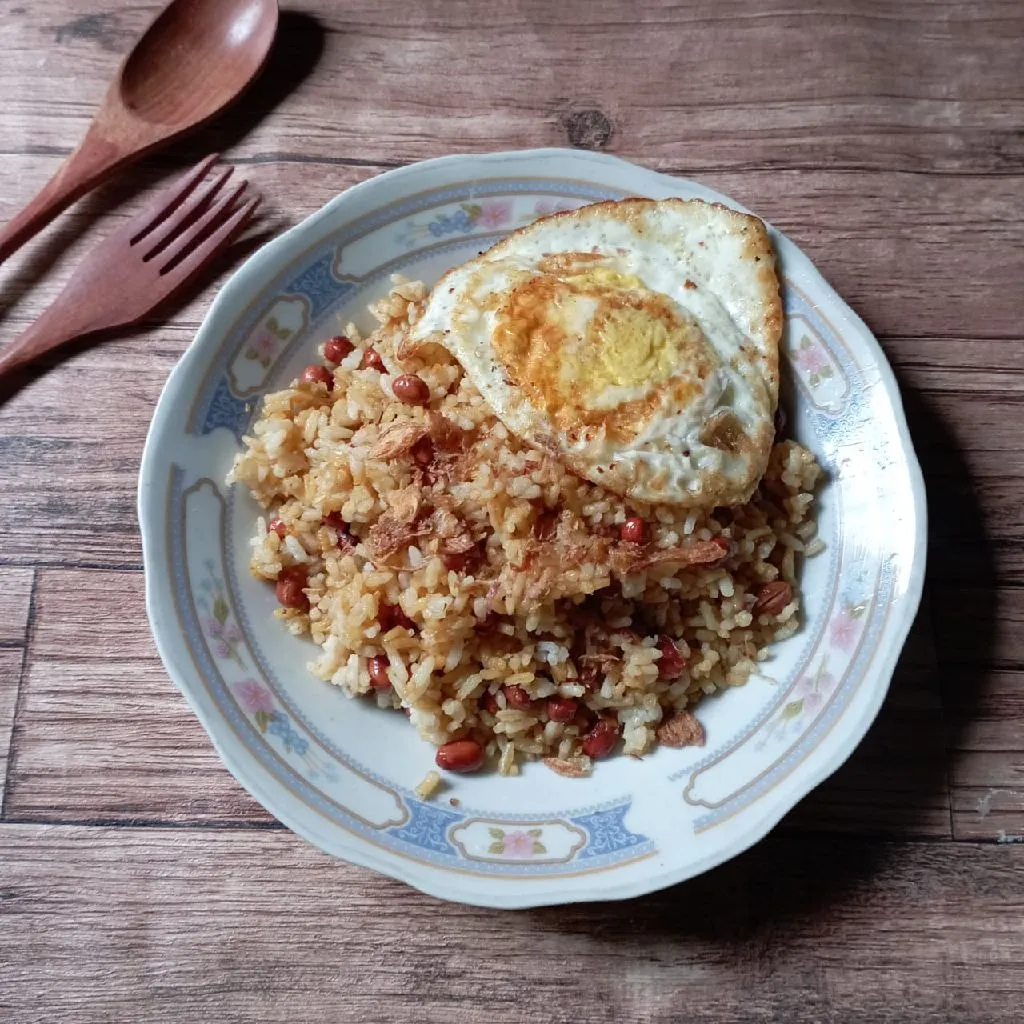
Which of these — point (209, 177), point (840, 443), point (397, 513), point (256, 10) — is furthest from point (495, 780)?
point (256, 10)

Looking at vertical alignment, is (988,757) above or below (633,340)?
below

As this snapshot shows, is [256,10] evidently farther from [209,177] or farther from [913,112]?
[913,112]

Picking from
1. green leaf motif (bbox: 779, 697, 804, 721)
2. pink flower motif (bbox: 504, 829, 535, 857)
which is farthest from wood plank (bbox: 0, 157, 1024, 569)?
pink flower motif (bbox: 504, 829, 535, 857)

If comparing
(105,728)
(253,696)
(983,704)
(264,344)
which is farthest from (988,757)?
(105,728)

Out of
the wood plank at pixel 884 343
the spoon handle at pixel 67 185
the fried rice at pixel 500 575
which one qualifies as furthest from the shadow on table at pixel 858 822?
the spoon handle at pixel 67 185

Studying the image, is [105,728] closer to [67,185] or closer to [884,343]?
[67,185]

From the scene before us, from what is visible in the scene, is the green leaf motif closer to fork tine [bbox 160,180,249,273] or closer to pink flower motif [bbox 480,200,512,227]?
pink flower motif [bbox 480,200,512,227]

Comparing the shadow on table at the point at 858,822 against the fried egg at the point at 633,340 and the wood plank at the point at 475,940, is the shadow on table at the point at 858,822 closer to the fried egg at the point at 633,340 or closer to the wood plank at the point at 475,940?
the wood plank at the point at 475,940
